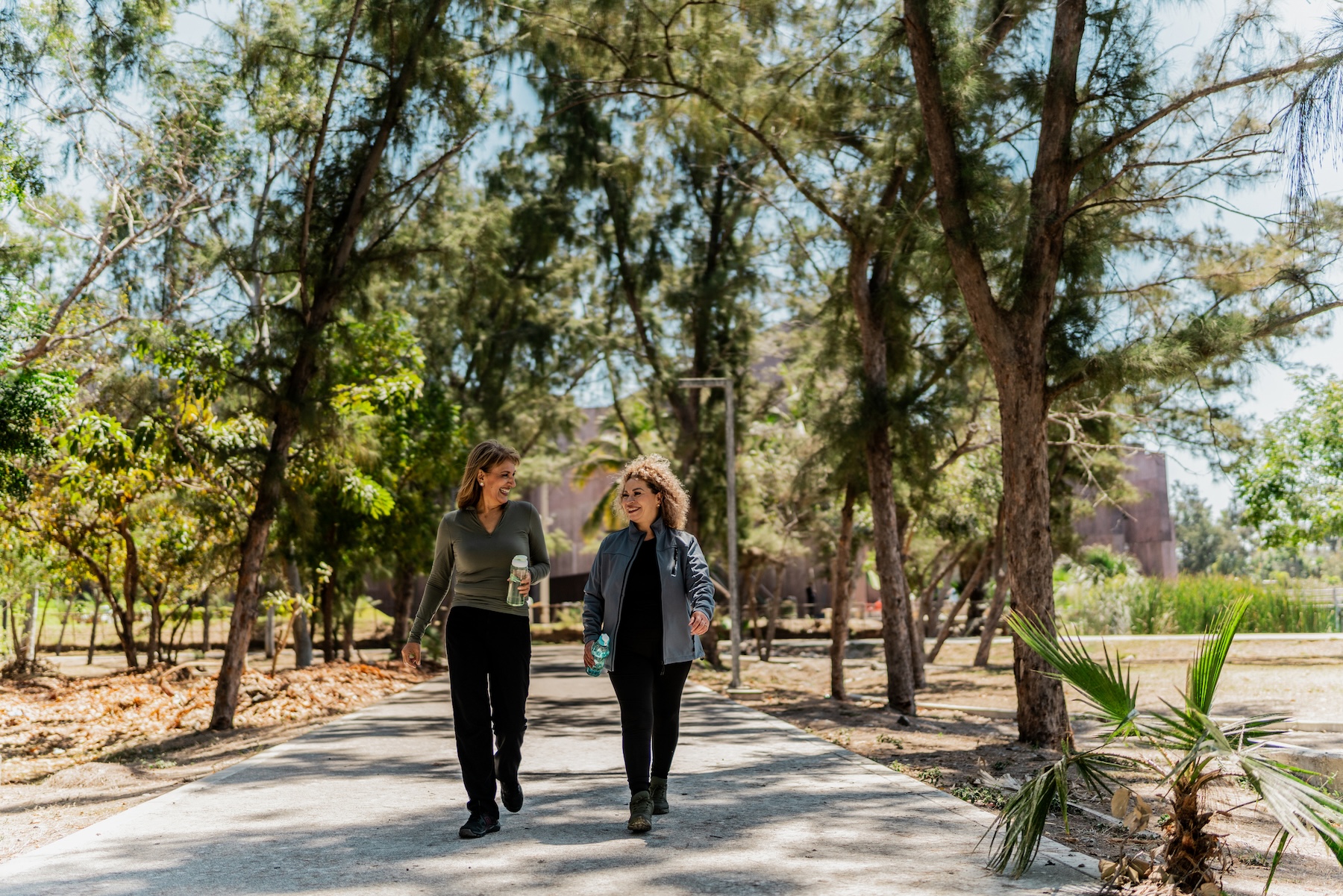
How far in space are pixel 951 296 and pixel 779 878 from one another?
9.89 metres

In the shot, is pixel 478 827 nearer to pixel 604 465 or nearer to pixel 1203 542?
pixel 604 465

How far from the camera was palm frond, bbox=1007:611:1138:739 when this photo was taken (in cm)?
430

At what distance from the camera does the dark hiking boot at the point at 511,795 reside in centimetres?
593

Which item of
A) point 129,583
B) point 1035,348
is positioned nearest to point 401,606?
point 129,583

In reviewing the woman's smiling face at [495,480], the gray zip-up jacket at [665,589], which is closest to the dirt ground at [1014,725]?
the gray zip-up jacket at [665,589]

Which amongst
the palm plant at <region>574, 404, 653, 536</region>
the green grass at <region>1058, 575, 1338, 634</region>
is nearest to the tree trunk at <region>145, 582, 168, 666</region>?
the palm plant at <region>574, 404, 653, 536</region>

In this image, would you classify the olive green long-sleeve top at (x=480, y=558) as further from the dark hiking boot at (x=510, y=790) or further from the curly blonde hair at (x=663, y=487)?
the dark hiking boot at (x=510, y=790)

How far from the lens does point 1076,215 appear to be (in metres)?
10.6

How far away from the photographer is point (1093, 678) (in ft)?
14.5

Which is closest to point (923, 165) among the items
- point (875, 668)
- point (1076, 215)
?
point (1076, 215)

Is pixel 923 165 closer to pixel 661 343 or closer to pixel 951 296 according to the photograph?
pixel 951 296

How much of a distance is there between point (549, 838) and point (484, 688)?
798mm

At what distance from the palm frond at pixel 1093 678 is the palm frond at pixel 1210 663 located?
22 cm

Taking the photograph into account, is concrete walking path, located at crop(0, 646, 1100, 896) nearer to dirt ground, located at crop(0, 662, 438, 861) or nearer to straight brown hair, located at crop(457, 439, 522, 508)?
dirt ground, located at crop(0, 662, 438, 861)
